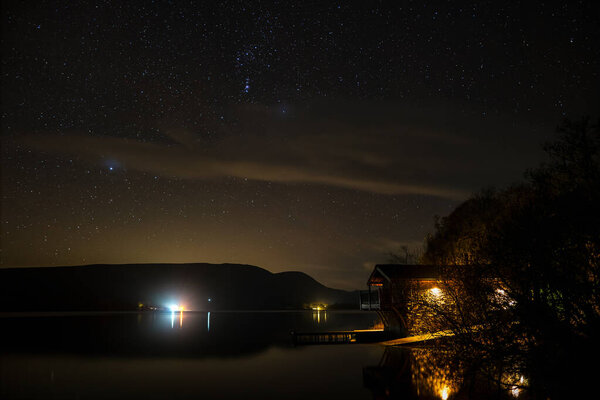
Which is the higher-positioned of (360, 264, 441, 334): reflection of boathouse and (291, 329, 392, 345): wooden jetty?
(360, 264, 441, 334): reflection of boathouse

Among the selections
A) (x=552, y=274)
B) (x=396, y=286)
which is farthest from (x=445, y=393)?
(x=396, y=286)

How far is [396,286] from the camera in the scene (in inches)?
1364

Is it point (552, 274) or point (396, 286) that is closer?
point (552, 274)

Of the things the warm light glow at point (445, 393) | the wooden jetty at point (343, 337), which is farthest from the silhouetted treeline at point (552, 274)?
the wooden jetty at point (343, 337)

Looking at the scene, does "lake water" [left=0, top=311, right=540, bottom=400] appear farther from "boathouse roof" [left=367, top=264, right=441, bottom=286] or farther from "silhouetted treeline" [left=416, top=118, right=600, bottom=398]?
"boathouse roof" [left=367, top=264, right=441, bottom=286]

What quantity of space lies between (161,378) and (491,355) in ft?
77.4

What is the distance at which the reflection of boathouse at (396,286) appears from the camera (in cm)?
3419

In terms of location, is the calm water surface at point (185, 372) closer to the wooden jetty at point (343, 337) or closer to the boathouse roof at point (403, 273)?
the wooden jetty at point (343, 337)

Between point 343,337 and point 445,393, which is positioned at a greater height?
point 343,337

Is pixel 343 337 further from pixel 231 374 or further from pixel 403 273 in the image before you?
pixel 231 374

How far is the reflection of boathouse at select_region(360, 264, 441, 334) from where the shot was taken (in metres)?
34.2

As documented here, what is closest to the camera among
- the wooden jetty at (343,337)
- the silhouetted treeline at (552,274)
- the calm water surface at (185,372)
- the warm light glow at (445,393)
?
the silhouetted treeline at (552,274)

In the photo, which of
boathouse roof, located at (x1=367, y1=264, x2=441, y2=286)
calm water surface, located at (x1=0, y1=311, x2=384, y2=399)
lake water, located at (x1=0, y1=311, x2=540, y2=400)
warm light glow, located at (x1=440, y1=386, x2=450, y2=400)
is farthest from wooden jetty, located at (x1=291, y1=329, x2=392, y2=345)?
warm light glow, located at (x1=440, y1=386, x2=450, y2=400)

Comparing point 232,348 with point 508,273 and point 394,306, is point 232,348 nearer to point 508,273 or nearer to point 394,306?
point 394,306
